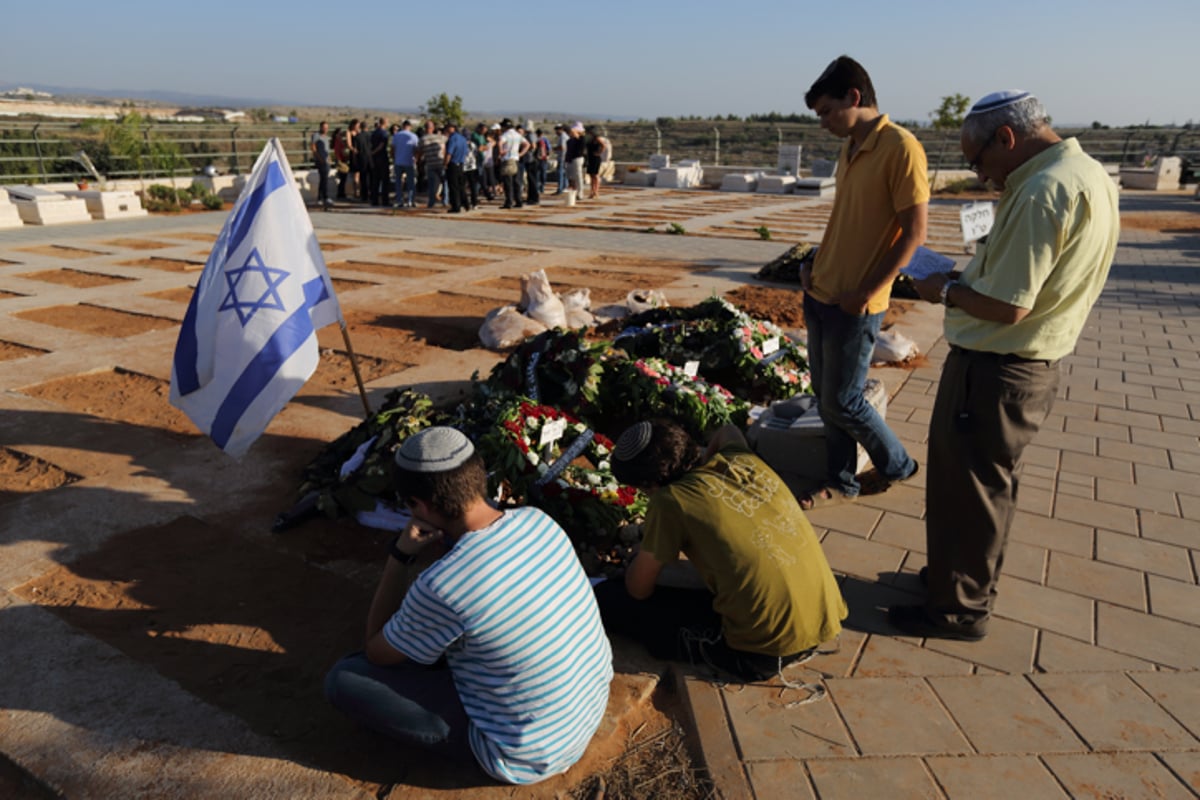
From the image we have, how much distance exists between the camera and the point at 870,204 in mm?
3553

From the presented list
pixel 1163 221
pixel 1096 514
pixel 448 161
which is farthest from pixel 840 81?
pixel 1163 221

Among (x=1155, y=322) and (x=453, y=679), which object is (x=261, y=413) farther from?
(x=1155, y=322)

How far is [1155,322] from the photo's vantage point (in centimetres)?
834

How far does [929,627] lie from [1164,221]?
58.6 ft

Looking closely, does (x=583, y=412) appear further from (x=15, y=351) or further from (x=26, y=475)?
(x=15, y=351)

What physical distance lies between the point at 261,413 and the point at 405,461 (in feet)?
7.10

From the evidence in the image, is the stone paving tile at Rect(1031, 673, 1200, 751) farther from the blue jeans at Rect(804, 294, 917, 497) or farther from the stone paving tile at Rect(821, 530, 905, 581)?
the blue jeans at Rect(804, 294, 917, 497)

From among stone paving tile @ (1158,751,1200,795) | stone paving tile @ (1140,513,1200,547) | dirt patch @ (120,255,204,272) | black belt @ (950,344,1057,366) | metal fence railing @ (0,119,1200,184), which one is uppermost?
metal fence railing @ (0,119,1200,184)

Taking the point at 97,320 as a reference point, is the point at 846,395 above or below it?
above

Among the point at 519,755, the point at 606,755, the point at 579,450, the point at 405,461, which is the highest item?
the point at 405,461

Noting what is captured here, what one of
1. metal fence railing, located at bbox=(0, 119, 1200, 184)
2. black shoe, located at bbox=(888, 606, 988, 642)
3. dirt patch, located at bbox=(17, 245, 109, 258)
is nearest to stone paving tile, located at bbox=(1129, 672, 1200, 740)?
black shoe, located at bbox=(888, 606, 988, 642)

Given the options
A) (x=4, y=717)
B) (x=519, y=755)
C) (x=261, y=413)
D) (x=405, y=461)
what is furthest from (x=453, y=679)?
(x=261, y=413)

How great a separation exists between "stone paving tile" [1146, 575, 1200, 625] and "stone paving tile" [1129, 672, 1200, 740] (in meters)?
0.41

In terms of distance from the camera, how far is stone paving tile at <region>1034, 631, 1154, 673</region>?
2.97 metres
